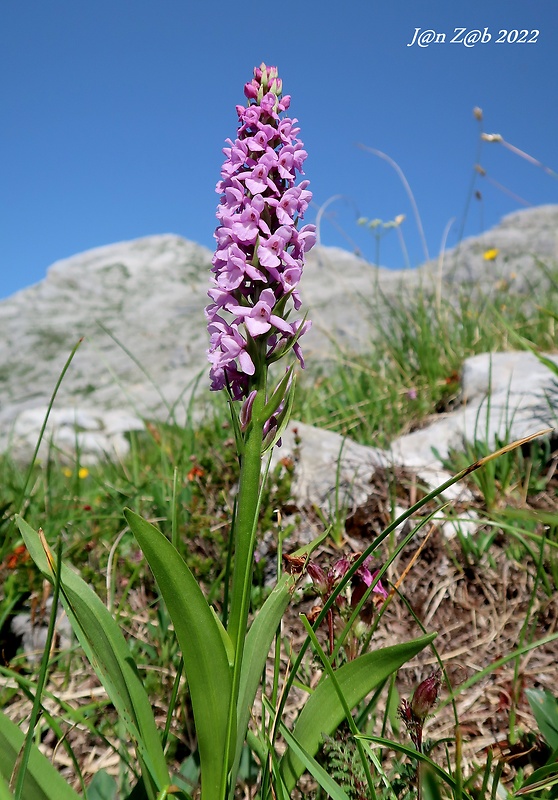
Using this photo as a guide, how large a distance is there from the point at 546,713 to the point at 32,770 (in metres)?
1.32

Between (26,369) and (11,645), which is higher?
(26,369)

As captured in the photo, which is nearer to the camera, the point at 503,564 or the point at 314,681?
the point at 314,681

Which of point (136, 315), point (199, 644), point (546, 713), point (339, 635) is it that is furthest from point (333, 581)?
point (136, 315)

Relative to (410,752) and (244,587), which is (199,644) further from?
(410,752)

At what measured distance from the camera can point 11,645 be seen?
2.51m

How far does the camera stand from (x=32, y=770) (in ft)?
3.76

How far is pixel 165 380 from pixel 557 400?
10.3 meters

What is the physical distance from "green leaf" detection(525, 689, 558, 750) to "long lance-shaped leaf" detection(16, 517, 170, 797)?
1.01m

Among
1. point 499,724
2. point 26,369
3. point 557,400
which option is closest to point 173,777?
point 499,724

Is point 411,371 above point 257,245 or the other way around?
the other way around

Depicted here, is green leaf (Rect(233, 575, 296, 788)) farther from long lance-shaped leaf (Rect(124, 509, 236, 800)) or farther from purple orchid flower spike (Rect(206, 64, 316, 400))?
purple orchid flower spike (Rect(206, 64, 316, 400))

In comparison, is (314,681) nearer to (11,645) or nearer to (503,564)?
(503,564)

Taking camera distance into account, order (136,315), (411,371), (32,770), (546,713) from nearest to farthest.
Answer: (32,770)
(546,713)
(411,371)
(136,315)

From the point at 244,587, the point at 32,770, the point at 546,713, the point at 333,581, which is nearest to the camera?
the point at 32,770
